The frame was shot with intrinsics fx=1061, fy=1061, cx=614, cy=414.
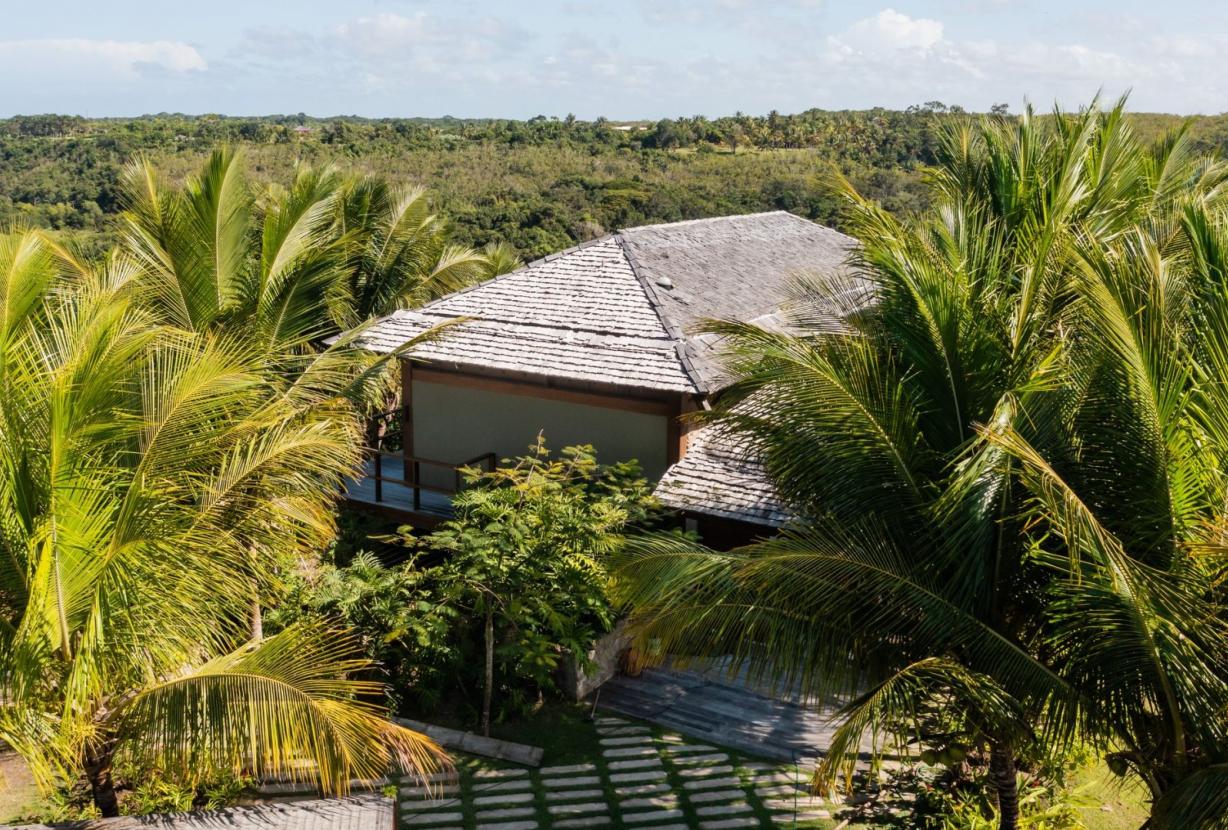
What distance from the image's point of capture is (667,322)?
14102 millimetres

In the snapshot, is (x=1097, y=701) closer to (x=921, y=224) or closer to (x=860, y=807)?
(x=860, y=807)

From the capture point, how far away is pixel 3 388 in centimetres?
615

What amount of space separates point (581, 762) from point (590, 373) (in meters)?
5.18

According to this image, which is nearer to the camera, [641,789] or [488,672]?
[641,789]

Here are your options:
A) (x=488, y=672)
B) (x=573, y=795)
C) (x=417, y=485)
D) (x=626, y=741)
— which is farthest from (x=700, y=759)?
(x=417, y=485)

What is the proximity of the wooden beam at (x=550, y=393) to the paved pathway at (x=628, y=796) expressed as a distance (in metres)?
4.67

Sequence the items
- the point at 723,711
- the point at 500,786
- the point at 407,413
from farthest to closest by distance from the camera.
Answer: the point at 407,413, the point at 723,711, the point at 500,786

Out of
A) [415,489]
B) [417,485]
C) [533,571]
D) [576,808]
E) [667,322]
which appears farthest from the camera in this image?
[415,489]

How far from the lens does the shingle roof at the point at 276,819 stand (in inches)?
251

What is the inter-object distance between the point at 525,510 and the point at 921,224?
4897 millimetres

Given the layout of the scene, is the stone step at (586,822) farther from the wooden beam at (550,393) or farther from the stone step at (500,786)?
the wooden beam at (550,393)

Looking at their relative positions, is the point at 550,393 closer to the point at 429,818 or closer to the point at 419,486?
the point at 419,486

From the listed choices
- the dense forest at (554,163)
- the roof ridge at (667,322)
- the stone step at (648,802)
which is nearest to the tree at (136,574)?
the stone step at (648,802)

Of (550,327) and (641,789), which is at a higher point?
(550,327)
